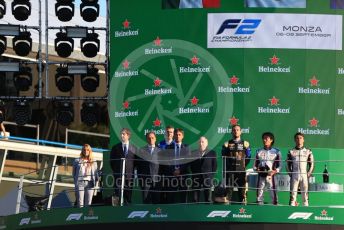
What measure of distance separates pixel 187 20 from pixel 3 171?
56.1 feet

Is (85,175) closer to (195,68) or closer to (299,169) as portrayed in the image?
(195,68)

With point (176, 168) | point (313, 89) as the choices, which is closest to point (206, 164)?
point (176, 168)

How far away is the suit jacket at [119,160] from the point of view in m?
29.7

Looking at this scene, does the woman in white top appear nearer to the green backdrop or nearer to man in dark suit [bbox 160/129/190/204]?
man in dark suit [bbox 160/129/190/204]

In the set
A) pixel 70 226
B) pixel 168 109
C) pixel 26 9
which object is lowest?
pixel 70 226

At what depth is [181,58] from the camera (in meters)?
32.7

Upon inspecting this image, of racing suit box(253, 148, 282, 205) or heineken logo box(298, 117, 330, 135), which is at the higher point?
heineken logo box(298, 117, 330, 135)

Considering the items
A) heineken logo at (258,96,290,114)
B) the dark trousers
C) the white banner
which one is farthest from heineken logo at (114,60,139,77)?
the dark trousers

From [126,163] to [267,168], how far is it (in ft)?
9.15

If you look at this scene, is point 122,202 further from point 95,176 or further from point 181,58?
point 181,58

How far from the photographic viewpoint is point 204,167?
2920 centimetres

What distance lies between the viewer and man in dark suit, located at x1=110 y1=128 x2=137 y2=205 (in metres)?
29.8

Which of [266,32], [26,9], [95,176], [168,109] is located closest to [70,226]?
[95,176]

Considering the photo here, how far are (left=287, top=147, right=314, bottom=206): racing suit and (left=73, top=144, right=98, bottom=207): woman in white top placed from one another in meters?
3.89
